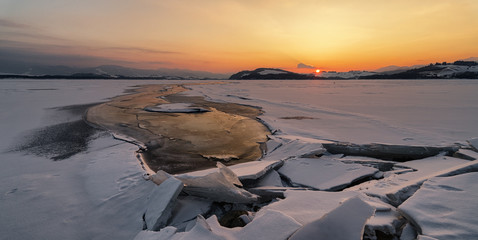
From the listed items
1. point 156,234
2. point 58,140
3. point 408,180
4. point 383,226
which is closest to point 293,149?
point 408,180

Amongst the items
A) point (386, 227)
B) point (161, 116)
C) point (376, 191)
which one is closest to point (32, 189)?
point (386, 227)

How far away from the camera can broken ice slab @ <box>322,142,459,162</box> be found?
13.9 feet

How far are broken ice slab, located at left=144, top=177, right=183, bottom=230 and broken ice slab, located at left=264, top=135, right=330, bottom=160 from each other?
225cm

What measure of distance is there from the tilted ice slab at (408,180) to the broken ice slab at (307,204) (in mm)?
344

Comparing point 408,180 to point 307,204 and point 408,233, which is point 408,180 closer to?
point 408,233

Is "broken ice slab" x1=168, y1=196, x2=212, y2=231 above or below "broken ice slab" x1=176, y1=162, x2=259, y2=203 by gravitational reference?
below

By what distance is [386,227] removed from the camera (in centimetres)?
212

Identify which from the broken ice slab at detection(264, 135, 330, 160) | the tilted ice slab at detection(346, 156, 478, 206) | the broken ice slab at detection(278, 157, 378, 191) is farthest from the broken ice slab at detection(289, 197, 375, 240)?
the broken ice slab at detection(264, 135, 330, 160)

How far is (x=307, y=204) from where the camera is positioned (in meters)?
2.56

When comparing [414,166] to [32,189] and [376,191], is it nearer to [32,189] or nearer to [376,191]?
[376,191]

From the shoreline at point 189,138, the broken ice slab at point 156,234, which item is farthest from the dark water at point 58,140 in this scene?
the broken ice slab at point 156,234

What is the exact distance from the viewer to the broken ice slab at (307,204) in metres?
2.32

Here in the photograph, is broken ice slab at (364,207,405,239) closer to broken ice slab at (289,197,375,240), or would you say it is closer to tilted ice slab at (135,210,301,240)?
broken ice slab at (289,197,375,240)

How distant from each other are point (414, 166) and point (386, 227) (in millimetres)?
2151
